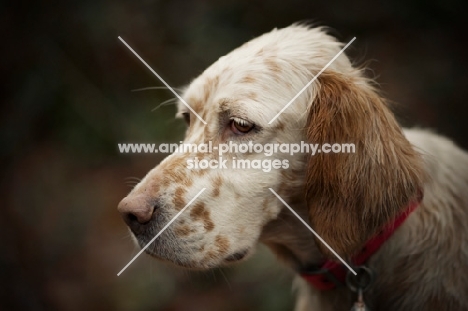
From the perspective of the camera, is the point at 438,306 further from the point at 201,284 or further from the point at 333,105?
the point at 201,284

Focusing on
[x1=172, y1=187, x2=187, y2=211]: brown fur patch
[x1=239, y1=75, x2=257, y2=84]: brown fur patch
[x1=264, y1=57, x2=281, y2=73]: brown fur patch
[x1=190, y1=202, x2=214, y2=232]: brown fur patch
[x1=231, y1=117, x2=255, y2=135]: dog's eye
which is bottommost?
[x1=190, y1=202, x2=214, y2=232]: brown fur patch

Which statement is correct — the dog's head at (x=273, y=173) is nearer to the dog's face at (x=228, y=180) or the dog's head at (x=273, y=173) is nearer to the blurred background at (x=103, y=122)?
the dog's face at (x=228, y=180)

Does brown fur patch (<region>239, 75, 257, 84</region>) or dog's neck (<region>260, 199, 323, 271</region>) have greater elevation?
brown fur patch (<region>239, 75, 257, 84</region>)

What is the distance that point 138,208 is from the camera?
53.9 inches

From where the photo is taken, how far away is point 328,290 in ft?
5.49

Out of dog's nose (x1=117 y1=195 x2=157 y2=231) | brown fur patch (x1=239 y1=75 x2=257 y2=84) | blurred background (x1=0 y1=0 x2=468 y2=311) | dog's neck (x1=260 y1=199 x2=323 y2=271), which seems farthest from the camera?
blurred background (x1=0 y1=0 x2=468 y2=311)

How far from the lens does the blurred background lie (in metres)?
2.60

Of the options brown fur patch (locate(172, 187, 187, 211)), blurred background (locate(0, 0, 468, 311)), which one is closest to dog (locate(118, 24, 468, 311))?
brown fur patch (locate(172, 187, 187, 211))

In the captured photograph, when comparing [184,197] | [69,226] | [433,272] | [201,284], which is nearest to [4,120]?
[69,226]

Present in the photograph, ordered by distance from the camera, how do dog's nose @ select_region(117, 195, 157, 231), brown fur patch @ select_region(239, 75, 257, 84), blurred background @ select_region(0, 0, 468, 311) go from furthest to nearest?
blurred background @ select_region(0, 0, 468, 311) < brown fur patch @ select_region(239, 75, 257, 84) < dog's nose @ select_region(117, 195, 157, 231)

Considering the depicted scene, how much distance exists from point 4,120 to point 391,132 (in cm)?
201

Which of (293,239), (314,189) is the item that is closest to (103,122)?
(293,239)

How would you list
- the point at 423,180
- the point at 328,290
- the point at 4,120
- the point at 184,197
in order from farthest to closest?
the point at 4,120, the point at 328,290, the point at 423,180, the point at 184,197

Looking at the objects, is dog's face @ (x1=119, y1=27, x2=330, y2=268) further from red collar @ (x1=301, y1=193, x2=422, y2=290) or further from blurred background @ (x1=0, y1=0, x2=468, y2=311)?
blurred background @ (x1=0, y1=0, x2=468, y2=311)
